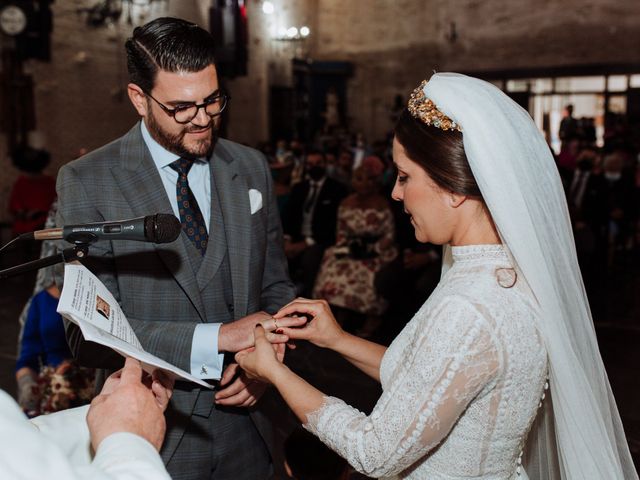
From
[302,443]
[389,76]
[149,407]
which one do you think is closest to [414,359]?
[149,407]

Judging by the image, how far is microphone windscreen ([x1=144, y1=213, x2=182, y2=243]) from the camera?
1.42 meters

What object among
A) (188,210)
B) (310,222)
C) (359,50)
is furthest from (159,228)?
(359,50)

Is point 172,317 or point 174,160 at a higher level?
point 174,160

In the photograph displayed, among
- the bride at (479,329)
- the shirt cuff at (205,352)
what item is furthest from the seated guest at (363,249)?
the bride at (479,329)

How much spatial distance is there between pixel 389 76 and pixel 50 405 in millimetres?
18246

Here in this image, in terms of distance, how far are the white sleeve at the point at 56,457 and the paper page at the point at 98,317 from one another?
153mm

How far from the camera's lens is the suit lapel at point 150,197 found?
1.91 metres

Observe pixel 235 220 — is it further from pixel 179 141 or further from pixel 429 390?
pixel 429 390

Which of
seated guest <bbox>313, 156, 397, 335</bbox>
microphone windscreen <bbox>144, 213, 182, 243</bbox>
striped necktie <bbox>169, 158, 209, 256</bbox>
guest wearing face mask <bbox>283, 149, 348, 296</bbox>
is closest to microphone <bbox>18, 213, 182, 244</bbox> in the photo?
microphone windscreen <bbox>144, 213, 182, 243</bbox>

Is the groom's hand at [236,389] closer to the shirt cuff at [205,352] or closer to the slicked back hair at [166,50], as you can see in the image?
the shirt cuff at [205,352]

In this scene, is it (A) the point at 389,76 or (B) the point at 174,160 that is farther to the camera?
(A) the point at 389,76

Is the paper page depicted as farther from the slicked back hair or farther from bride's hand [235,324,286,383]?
the slicked back hair

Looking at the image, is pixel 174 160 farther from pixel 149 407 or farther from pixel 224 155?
pixel 149 407

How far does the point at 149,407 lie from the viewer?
1.36m
